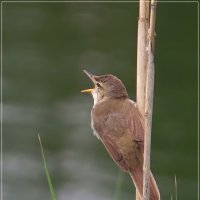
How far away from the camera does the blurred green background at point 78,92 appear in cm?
768

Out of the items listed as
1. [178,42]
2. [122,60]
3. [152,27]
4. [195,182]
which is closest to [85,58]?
[122,60]

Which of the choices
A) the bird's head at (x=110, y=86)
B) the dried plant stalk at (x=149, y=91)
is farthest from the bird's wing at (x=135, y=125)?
the dried plant stalk at (x=149, y=91)

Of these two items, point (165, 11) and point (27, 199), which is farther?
point (165, 11)

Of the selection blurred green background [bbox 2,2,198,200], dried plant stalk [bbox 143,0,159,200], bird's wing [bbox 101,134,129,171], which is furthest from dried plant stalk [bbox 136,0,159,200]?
blurred green background [bbox 2,2,198,200]

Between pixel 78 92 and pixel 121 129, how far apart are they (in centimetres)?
428

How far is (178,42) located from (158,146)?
1.82m

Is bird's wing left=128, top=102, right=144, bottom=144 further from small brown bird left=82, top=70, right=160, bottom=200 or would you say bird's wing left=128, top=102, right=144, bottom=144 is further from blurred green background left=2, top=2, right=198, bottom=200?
blurred green background left=2, top=2, right=198, bottom=200

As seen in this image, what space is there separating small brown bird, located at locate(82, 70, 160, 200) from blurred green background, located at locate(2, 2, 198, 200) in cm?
270

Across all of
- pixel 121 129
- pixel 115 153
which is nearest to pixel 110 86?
pixel 121 129

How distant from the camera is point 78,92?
28.4 ft

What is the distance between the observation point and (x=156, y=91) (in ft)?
28.5

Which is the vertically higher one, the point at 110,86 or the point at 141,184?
the point at 110,86

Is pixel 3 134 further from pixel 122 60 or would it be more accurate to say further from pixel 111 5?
pixel 111 5

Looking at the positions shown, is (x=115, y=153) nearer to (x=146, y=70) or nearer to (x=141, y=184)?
(x=141, y=184)
